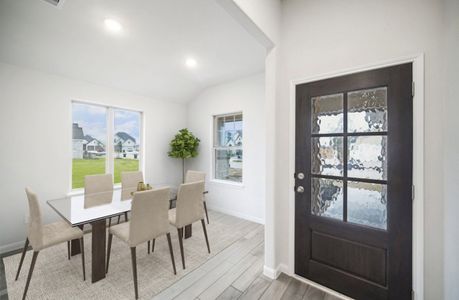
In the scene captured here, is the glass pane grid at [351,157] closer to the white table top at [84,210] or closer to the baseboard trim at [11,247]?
the white table top at [84,210]

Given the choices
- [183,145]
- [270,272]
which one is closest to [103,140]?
[183,145]

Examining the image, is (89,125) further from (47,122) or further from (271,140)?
(271,140)

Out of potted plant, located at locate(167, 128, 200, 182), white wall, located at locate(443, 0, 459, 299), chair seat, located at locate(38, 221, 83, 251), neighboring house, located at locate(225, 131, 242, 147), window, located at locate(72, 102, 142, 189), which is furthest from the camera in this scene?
potted plant, located at locate(167, 128, 200, 182)

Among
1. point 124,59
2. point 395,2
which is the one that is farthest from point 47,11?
point 395,2

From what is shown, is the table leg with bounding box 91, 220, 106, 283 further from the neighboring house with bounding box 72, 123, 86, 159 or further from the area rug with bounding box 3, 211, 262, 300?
the neighboring house with bounding box 72, 123, 86, 159

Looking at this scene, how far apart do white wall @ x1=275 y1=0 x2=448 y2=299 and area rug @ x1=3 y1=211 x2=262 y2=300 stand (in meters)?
1.10

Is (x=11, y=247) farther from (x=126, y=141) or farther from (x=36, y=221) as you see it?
(x=126, y=141)

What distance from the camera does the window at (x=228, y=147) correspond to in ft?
12.9

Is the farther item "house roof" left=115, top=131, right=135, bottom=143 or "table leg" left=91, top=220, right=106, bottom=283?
"house roof" left=115, top=131, right=135, bottom=143

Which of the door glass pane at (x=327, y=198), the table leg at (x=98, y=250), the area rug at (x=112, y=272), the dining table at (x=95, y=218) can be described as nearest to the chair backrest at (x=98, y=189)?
the dining table at (x=95, y=218)

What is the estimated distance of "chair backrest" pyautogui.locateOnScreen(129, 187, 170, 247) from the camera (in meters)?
1.74

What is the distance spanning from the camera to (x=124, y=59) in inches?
114

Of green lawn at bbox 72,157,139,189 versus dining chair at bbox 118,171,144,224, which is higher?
green lawn at bbox 72,157,139,189

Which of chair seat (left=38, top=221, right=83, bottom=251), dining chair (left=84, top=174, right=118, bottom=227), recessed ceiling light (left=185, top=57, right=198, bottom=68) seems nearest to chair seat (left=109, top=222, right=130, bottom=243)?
chair seat (left=38, top=221, right=83, bottom=251)
